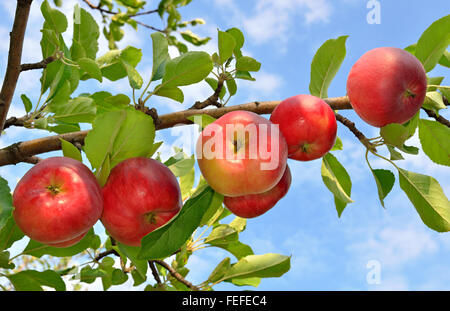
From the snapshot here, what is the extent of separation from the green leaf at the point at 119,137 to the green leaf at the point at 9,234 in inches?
18.0

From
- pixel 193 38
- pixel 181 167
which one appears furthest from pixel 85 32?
pixel 193 38

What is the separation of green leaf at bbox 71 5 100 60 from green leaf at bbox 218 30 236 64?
1.85 ft

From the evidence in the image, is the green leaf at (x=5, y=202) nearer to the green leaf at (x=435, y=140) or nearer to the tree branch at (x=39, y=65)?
the tree branch at (x=39, y=65)

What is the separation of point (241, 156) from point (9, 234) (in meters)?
0.87

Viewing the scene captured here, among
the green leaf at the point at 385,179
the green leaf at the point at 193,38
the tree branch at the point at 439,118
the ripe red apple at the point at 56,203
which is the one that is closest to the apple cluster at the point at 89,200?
the ripe red apple at the point at 56,203

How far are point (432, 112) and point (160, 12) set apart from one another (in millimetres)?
2010

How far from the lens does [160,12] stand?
288 cm

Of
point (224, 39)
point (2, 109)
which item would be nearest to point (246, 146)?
point (224, 39)

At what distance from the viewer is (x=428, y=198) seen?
4.12ft

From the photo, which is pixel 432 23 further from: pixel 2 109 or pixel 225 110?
pixel 2 109

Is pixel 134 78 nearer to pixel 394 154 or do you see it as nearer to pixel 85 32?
pixel 85 32

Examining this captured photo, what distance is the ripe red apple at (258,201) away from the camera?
117 cm

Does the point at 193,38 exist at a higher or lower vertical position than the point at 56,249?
higher

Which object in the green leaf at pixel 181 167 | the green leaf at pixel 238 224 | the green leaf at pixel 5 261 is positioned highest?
the green leaf at pixel 181 167
